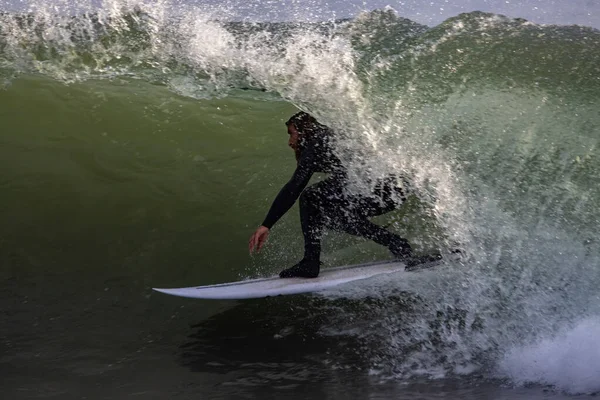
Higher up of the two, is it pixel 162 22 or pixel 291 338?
pixel 162 22

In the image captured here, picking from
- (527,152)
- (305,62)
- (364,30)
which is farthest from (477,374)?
(364,30)

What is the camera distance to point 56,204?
5539mm

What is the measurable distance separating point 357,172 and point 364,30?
270 centimetres

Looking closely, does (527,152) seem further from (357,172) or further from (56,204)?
(56,204)

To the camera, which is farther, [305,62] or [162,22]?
[162,22]

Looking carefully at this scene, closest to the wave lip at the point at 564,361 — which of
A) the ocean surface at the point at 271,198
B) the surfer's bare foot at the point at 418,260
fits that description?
the ocean surface at the point at 271,198

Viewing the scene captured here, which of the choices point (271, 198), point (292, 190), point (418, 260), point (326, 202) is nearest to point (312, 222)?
point (326, 202)

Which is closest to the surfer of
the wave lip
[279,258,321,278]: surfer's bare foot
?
[279,258,321,278]: surfer's bare foot

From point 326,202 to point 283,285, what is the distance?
0.55 metres

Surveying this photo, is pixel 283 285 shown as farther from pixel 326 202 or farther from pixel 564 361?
pixel 564 361

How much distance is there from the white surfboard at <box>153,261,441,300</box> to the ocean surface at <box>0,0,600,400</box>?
0.38 feet

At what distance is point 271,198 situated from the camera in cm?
598

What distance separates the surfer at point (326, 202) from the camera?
446 cm

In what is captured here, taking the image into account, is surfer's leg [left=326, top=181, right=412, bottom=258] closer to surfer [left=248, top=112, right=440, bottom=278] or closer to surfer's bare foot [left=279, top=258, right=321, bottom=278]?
surfer [left=248, top=112, right=440, bottom=278]
